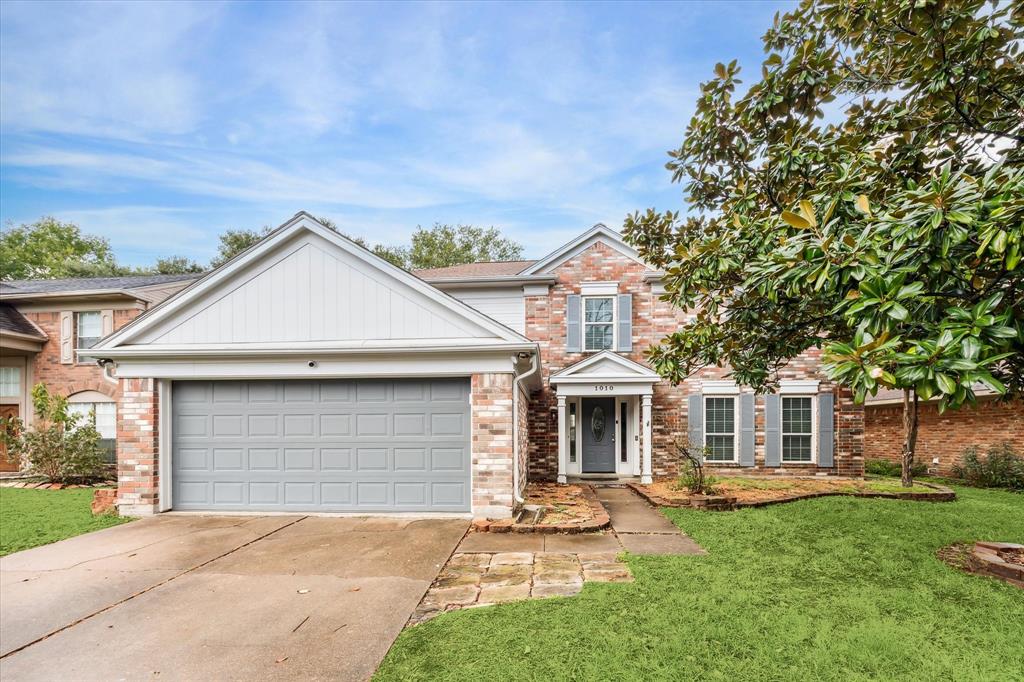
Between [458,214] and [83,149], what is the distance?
18.8m

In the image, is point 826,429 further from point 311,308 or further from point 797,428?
point 311,308

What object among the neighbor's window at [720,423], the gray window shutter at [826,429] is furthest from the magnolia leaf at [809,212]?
the gray window shutter at [826,429]

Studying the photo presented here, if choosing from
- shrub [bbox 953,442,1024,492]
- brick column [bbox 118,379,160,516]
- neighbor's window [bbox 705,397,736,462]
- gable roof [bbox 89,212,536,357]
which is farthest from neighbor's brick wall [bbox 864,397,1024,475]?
brick column [bbox 118,379,160,516]

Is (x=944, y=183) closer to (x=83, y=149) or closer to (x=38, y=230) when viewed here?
(x=83, y=149)

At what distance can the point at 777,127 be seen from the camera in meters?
6.62

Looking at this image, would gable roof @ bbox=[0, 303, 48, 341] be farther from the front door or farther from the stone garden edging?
the stone garden edging

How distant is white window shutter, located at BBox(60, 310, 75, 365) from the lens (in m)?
13.6

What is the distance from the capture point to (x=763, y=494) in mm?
9414

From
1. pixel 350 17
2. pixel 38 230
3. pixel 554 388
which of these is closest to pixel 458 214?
pixel 350 17

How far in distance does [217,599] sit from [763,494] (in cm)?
923

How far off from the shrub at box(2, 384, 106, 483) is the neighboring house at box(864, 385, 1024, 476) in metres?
19.9

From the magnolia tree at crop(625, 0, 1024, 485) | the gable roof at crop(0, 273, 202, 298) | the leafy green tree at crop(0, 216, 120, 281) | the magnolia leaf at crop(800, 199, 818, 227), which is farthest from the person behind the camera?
the leafy green tree at crop(0, 216, 120, 281)

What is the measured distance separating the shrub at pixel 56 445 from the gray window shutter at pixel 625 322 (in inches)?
542

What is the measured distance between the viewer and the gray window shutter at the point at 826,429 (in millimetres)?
11836
